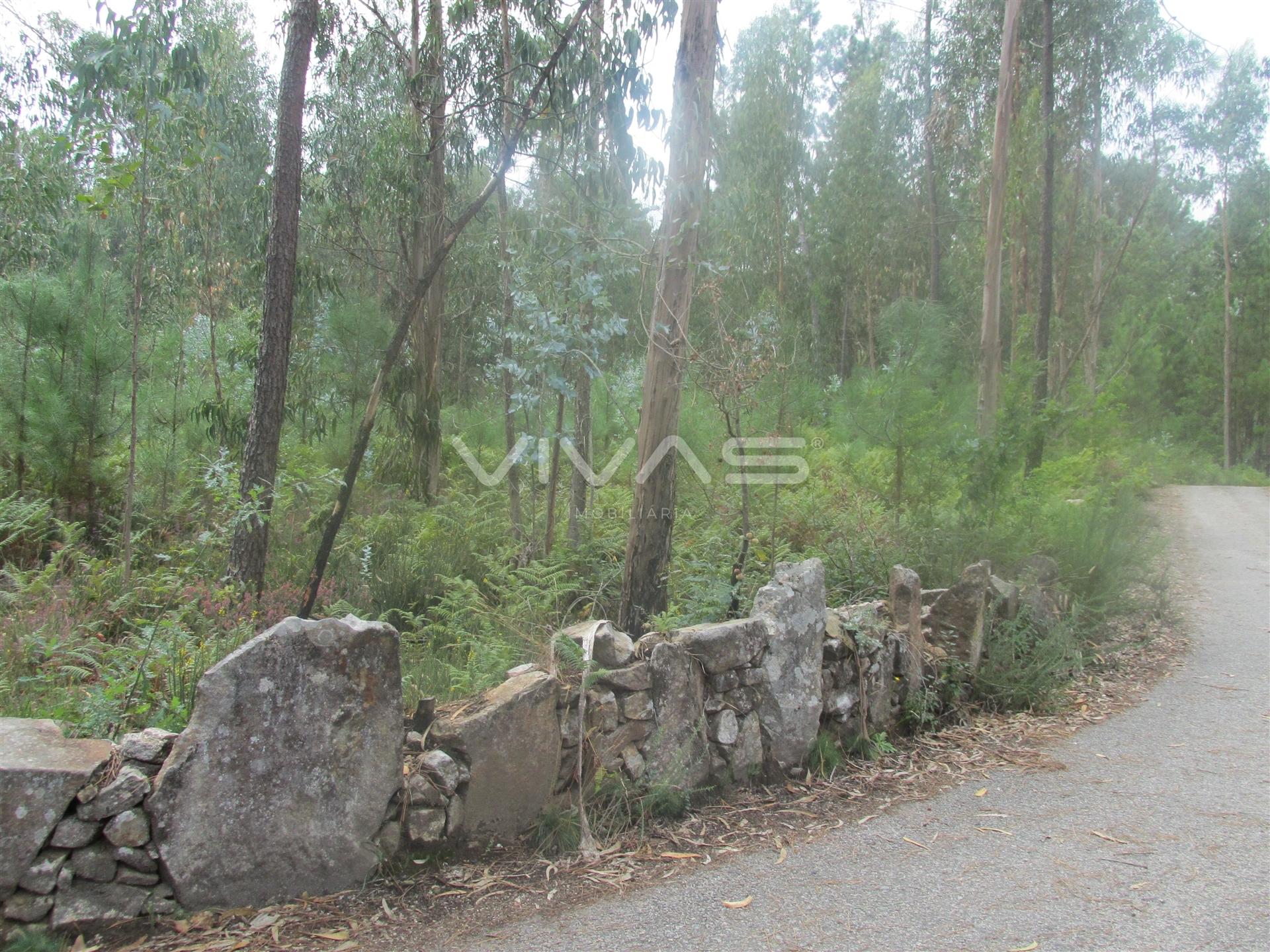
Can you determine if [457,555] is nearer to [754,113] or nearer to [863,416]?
[863,416]

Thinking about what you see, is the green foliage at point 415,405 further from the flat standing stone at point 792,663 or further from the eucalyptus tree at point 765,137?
the eucalyptus tree at point 765,137

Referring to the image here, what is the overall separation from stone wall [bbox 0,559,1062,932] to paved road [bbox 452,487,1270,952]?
0.56m

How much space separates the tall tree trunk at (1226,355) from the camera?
28188 millimetres

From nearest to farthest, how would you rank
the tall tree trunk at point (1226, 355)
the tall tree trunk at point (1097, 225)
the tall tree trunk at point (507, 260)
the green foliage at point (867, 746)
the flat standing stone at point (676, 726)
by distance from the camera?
the flat standing stone at point (676, 726) < the green foliage at point (867, 746) < the tall tree trunk at point (507, 260) < the tall tree trunk at point (1097, 225) < the tall tree trunk at point (1226, 355)

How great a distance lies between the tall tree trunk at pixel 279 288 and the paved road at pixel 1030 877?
479cm

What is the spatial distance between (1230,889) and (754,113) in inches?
946

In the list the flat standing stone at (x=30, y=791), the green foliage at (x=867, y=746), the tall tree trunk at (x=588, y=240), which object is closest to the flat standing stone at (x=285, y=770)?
the flat standing stone at (x=30, y=791)

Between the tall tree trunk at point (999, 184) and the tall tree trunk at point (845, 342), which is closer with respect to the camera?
the tall tree trunk at point (999, 184)

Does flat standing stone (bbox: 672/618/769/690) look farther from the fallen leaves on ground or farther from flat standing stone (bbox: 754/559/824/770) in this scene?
the fallen leaves on ground

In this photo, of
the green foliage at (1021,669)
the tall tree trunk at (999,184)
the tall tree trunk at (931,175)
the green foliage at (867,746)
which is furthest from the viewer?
the tall tree trunk at (931,175)

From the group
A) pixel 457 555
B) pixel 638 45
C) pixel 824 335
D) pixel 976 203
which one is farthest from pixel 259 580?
pixel 824 335

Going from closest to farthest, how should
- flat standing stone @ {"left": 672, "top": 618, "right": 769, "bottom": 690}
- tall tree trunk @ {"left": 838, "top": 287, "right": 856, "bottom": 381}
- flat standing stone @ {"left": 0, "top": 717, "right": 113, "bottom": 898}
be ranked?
flat standing stone @ {"left": 0, "top": 717, "right": 113, "bottom": 898} → flat standing stone @ {"left": 672, "top": 618, "right": 769, "bottom": 690} → tall tree trunk @ {"left": 838, "top": 287, "right": 856, "bottom": 381}

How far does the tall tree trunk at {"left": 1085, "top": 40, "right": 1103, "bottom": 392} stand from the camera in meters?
23.7

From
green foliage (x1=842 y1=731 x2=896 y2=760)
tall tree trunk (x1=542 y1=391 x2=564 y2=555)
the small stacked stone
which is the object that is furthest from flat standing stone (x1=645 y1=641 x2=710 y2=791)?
tall tree trunk (x1=542 y1=391 x2=564 y2=555)
